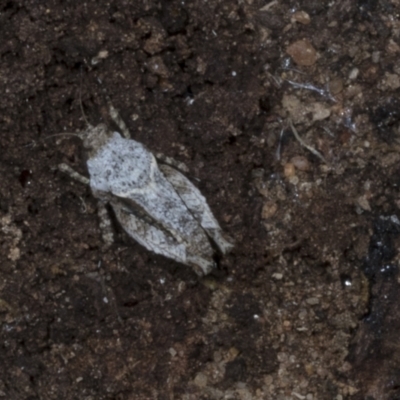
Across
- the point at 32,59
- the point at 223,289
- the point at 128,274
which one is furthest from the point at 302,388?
the point at 32,59

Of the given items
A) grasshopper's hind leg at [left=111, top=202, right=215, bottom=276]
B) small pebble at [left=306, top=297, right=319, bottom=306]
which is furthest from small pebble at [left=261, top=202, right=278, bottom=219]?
small pebble at [left=306, top=297, right=319, bottom=306]

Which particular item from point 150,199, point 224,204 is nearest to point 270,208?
point 224,204

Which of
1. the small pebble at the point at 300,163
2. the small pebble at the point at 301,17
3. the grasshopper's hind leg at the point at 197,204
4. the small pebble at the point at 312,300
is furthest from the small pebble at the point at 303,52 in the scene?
the small pebble at the point at 312,300

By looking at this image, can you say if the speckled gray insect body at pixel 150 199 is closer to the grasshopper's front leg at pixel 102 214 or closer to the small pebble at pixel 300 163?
the grasshopper's front leg at pixel 102 214

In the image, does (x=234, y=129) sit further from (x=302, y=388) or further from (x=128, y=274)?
(x=302, y=388)

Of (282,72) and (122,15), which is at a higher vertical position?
(122,15)

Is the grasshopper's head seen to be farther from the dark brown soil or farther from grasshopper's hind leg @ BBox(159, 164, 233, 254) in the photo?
grasshopper's hind leg @ BBox(159, 164, 233, 254)
